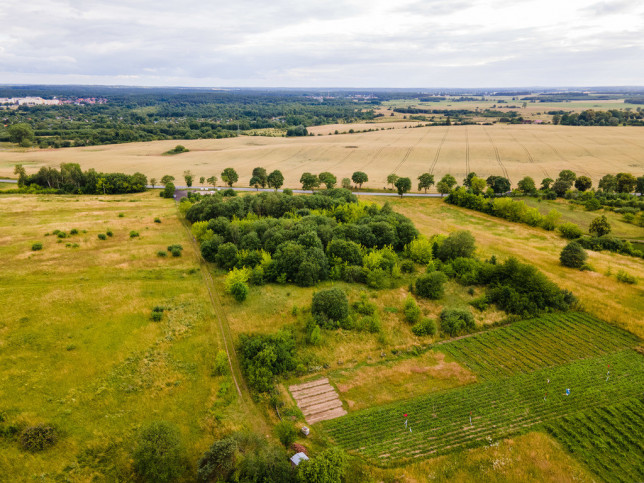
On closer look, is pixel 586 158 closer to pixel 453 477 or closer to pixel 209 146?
pixel 453 477

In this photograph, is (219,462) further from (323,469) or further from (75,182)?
(75,182)

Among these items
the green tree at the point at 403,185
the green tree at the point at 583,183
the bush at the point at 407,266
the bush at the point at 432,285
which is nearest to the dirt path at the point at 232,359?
the bush at the point at 432,285

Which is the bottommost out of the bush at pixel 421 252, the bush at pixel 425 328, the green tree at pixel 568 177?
the bush at pixel 425 328

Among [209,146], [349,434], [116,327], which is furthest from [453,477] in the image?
[209,146]

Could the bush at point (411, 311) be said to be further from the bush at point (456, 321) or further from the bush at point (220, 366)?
the bush at point (220, 366)

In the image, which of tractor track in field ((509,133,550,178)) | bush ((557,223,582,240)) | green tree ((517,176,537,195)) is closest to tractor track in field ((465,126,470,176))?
tractor track in field ((509,133,550,178))

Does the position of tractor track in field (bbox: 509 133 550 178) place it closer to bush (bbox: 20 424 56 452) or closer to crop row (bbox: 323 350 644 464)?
crop row (bbox: 323 350 644 464)
